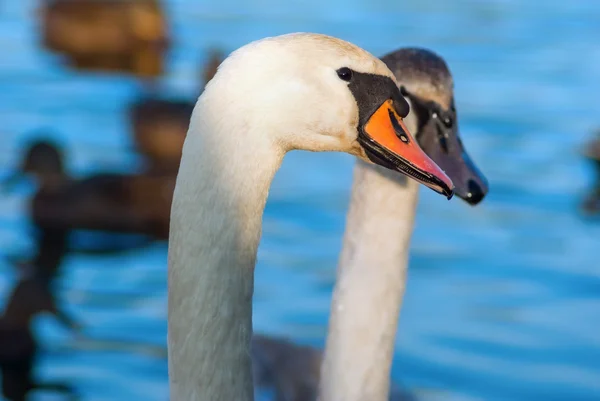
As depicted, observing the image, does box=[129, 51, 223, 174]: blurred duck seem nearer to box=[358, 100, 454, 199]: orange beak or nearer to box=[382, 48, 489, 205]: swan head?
box=[382, 48, 489, 205]: swan head

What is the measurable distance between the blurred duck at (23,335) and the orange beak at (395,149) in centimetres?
474

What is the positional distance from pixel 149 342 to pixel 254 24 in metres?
8.28

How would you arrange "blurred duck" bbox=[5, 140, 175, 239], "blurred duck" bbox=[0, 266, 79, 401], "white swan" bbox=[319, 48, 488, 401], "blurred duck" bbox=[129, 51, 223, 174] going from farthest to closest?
"blurred duck" bbox=[129, 51, 223, 174]
"blurred duck" bbox=[5, 140, 175, 239]
"blurred duck" bbox=[0, 266, 79, 401]
"white swan" bbox=[319, 48, 488, 401]

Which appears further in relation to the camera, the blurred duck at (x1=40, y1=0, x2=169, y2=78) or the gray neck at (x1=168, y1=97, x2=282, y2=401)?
the blurred duck at (x1=40, y1=0, x2=169, y2=78)

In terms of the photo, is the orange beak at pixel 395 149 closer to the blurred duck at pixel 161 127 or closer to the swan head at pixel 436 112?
the swan head at pixel 436 112

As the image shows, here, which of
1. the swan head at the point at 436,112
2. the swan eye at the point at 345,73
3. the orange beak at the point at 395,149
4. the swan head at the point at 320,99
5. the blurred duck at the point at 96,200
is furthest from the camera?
the blurred duck at the point at 96,200

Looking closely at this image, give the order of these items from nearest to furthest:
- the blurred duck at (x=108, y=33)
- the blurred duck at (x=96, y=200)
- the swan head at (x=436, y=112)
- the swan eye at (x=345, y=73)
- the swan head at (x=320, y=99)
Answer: the swan head at (x=320, y=99) < the swan eye at (x=345, y=73) < the swan head at (x=436, y=112) < the blurred duck at (x=96, y=200) < the blurred duck at (x=108, y=33)

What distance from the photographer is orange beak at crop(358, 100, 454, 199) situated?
3529mm

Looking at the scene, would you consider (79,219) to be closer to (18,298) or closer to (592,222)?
(18,298)

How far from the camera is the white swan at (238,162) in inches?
129

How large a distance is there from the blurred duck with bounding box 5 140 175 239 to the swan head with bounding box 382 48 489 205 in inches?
258

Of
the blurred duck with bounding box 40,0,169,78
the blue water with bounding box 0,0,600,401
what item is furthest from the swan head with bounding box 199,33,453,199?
the blurred duck with bounding box 40,0,169,78

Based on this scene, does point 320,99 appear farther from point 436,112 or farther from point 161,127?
point 161,127

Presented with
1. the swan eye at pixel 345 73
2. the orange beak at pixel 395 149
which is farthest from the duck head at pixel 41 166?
the swan eye at pixel 345 73
